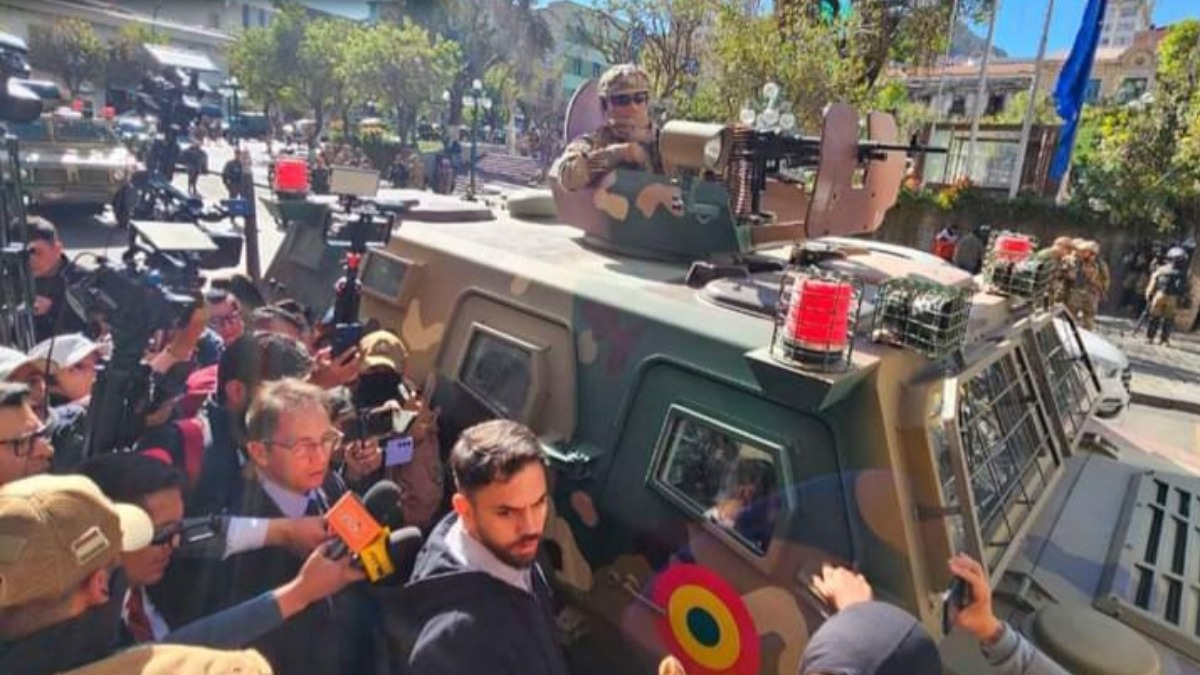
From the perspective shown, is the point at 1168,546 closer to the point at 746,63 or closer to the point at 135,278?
the point at 135,278

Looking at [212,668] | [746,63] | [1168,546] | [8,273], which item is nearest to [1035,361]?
[1168,546]

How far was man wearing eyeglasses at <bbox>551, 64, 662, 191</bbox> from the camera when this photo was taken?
13.4ft

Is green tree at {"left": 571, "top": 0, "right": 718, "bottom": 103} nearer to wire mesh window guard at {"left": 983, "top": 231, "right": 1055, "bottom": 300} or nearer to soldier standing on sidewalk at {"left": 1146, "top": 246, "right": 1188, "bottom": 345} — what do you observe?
soldier standing on sidewalk at {"left": 1146, "top": 246, "right": 1188, "bottom": 345}

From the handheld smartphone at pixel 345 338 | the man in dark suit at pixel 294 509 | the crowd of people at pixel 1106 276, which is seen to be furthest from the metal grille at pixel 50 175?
the crowd of people at pixel 1106 276

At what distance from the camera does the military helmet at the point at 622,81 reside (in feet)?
14.1

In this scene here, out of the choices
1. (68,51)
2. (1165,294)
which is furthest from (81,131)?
(68,51)

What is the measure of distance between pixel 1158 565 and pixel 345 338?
11.7ft

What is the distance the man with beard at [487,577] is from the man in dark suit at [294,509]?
1.03 feet

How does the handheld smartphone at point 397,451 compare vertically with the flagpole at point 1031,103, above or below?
below

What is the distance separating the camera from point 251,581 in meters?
2.31

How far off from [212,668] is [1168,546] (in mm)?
3453

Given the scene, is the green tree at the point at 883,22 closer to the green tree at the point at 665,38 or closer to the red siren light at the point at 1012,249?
the green tree at the point at 665,38

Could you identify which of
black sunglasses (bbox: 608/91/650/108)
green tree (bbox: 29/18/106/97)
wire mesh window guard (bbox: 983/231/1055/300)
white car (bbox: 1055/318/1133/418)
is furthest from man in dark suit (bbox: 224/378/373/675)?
green tree (bbox: 29/18/106/97)

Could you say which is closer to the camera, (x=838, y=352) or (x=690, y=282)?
(x=838, y=352)
